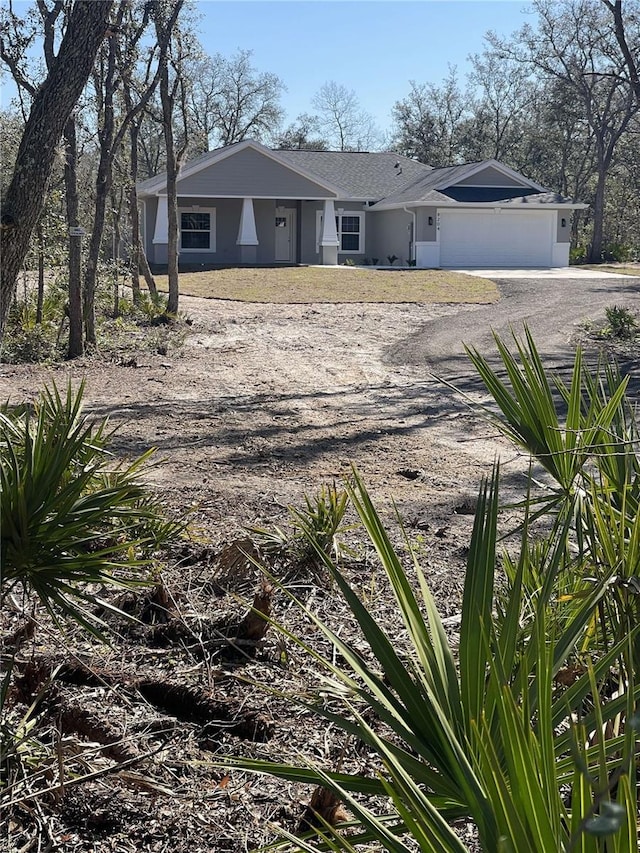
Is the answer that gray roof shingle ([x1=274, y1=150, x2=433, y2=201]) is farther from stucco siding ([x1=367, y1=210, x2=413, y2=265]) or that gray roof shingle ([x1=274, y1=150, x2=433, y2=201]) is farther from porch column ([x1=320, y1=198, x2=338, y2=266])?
porch column ([x1=320, y1=198, x2=338, y2=266])

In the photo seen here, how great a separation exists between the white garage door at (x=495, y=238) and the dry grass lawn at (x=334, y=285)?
4119 millimetres

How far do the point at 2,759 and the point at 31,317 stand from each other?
13.1 m

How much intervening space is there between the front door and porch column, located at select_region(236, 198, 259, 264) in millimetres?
2527

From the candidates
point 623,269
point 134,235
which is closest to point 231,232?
point 623,269

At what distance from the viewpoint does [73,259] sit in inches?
569

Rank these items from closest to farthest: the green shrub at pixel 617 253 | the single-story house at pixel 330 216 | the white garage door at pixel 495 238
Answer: the single-story house at pixel 330 216, the white garage door at pixel 495 238, the green shrub at pixel 617 253

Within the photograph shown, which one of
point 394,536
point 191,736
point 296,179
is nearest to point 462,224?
point 296,179

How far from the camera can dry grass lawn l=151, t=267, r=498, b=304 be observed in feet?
84.2

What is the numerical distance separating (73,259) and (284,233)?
25.9m

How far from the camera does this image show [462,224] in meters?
37.4

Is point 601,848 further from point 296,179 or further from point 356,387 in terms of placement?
point 296,179

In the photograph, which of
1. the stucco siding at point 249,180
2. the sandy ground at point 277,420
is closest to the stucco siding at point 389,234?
the stucco siding at point 249,180

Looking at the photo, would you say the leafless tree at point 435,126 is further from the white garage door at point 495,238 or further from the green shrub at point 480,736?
the green shrub at point 480,736

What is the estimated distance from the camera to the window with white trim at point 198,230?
37.1 meters
